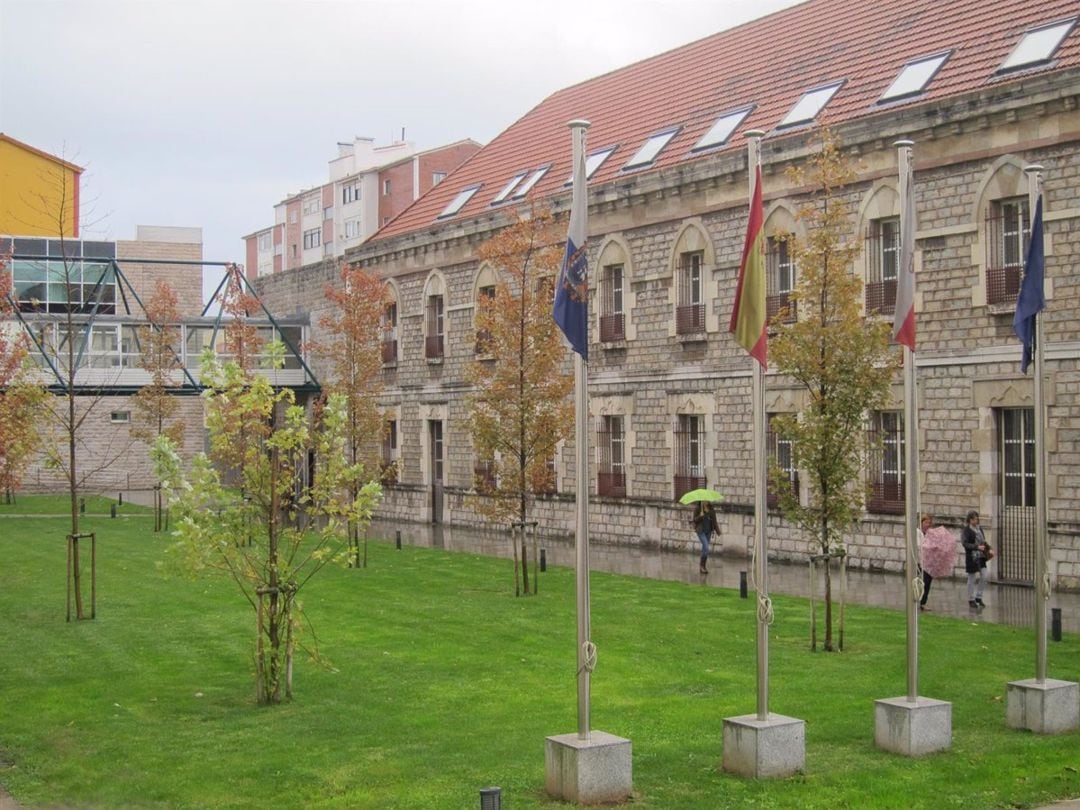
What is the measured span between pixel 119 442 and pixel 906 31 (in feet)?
137

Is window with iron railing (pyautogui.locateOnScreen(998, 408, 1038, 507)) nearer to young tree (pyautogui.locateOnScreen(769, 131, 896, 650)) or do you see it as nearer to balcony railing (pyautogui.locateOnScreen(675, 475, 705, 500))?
young tree (pyautogui.locateOnScreen(769, 131, 896, 650))

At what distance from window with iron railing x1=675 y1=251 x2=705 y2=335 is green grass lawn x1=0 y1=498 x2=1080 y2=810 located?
9.82 m

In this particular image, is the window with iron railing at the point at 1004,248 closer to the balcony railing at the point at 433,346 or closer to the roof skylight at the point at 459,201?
the roof skylight at the point at 459,201

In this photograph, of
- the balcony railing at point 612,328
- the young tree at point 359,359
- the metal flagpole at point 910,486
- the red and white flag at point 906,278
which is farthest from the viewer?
the balcony railing at point 612,328

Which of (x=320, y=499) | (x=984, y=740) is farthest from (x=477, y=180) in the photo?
(x=984, y=740)

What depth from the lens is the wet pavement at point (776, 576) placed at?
2147cm

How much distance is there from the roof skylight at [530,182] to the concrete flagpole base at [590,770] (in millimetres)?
29188

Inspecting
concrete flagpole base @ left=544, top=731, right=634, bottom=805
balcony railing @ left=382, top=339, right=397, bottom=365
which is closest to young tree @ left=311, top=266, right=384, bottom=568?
balcony railing @ left=382, top=339, right=397, bottom=365

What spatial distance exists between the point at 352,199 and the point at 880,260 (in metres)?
65.2

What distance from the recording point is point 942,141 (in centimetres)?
2578

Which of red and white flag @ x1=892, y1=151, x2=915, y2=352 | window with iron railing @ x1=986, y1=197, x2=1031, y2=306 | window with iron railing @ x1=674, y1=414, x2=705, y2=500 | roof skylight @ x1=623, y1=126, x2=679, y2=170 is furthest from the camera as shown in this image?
roof skylight @ x1=623, y1=126, x2=679, y2=170

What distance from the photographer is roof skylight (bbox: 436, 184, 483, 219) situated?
4238cm

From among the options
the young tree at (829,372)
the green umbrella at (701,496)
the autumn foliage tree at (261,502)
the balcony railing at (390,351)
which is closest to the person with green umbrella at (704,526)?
the green umbrella at (701,496)

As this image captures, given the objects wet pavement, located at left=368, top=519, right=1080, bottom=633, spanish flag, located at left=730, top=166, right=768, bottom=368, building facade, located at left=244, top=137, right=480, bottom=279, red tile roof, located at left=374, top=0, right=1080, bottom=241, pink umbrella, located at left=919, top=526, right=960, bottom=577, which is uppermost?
building facade, located at left=244, top=137, right=480, bottom=279
